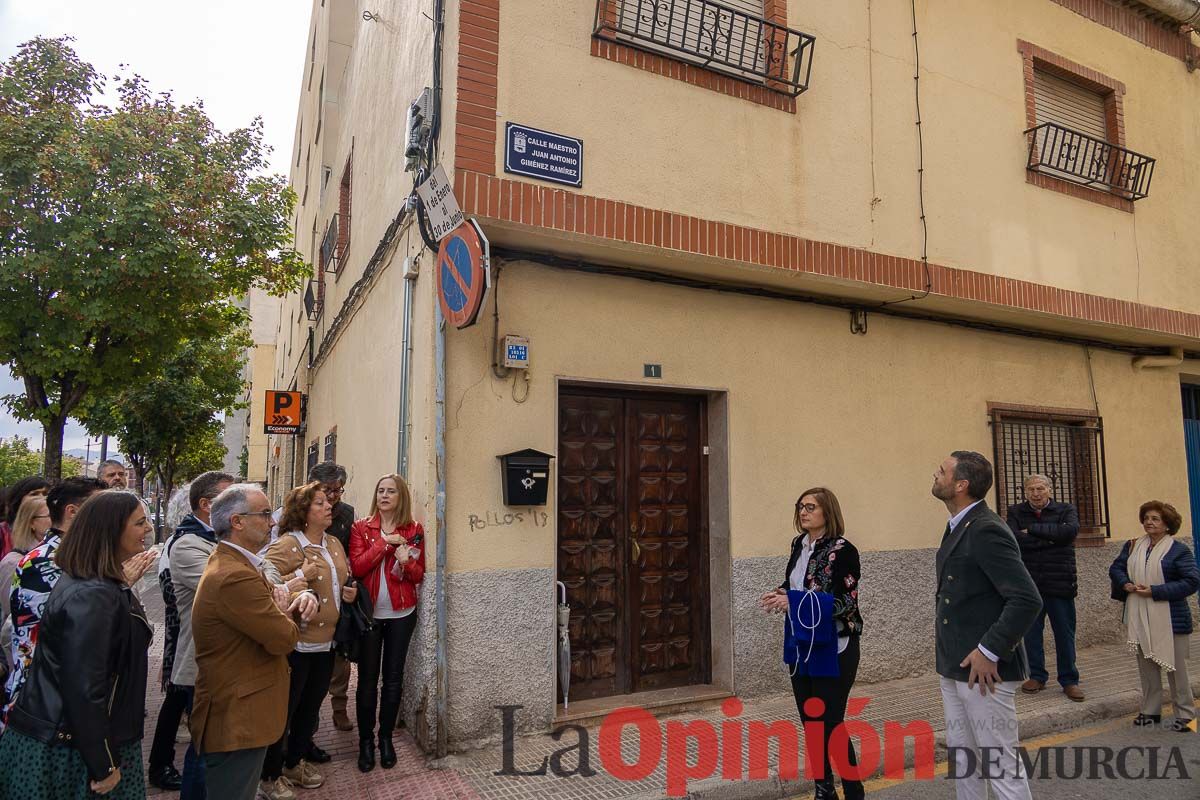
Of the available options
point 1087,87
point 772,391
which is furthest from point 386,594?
point 1087,87

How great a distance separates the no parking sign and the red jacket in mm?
1442

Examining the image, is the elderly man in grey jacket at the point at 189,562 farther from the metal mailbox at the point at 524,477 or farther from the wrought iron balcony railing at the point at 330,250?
the wrought iron balcony railing at the point at 330,250

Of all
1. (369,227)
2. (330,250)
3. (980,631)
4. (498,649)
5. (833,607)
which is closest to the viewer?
(980,631)

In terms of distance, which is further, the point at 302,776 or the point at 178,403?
the point at 178,403

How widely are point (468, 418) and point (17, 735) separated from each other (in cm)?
297

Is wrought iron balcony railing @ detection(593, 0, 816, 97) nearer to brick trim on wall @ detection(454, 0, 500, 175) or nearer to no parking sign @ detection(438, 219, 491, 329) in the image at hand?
brick trim on wall @ detection(454, 0, 500, 175)

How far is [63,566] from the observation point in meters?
2.81

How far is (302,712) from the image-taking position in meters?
4.36

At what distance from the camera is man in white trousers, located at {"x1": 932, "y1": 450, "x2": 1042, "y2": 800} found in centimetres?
349

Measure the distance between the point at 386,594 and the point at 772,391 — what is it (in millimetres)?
3600

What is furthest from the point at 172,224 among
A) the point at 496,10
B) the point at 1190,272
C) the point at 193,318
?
the point at 1190,272

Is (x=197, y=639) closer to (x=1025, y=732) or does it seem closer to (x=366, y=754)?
(x=366, y=754)

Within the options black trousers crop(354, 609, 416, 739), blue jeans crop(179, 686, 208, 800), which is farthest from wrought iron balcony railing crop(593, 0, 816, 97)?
blue jeans crop(179, 686, 208, 800)

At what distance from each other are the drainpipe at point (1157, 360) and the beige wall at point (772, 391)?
2.57ft
